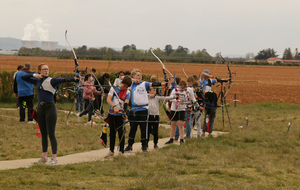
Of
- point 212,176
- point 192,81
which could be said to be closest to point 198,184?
point 212,176

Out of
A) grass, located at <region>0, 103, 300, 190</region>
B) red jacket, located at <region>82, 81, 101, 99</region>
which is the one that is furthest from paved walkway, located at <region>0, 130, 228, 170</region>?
red jacket, located at <region>82, 81, 101, 99</region>

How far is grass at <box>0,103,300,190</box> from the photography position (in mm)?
5480

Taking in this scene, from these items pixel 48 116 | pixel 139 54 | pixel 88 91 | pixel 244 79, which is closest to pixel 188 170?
pixel 48 116

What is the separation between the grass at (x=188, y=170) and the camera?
5480 mm

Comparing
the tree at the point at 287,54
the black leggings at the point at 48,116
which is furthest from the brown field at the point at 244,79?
the tree at the point at 287,54

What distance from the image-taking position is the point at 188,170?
A: 6633 mm

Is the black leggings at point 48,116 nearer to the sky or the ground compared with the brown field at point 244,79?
nearer to the sky

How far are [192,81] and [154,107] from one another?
1.38 metres

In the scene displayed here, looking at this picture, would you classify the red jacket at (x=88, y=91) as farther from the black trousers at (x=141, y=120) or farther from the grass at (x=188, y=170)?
the black trousers at (x=141, y=120)

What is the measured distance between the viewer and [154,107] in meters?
8.34

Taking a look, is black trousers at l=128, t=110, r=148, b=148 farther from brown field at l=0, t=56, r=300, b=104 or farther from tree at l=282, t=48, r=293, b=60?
tree at l=282, t=48, r=293, b=60

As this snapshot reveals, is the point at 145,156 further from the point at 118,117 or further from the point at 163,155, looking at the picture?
the point at 118,117

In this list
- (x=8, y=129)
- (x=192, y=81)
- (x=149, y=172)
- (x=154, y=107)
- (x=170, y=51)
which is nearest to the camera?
(x=149, y=172)

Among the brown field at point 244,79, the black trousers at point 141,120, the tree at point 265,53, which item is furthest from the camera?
the tree at point 265,53
